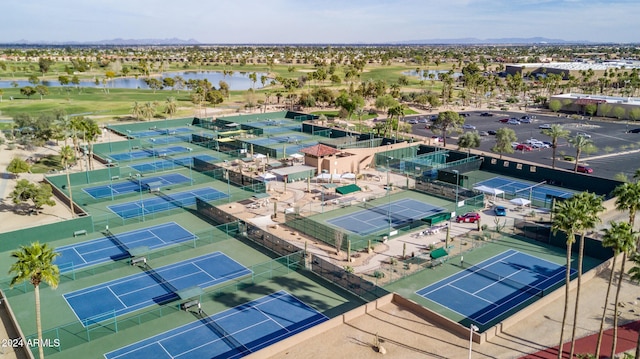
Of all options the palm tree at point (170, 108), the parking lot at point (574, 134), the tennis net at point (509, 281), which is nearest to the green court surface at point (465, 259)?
the tennis net at point (509, 281)

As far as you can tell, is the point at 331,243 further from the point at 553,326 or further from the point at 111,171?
the point at 111,171

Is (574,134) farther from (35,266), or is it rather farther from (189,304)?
(35,266)

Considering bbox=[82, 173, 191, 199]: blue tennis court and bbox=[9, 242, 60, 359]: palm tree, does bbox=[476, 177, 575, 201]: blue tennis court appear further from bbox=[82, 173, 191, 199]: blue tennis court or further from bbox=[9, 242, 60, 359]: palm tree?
bbox=[9, 242, 60, 359]: palm tree

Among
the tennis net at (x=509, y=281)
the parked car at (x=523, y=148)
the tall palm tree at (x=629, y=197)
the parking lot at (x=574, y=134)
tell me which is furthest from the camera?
the parked car at (x=523, y=148)

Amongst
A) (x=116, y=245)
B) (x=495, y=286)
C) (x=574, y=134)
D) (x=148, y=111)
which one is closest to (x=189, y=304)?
(x=116, y=245)

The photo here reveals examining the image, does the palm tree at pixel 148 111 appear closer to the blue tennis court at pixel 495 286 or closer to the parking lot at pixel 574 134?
the parking lot at pixel 574 134

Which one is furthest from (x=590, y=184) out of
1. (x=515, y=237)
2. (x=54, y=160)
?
(x=54, y=160)

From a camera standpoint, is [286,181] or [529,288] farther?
[286,181]

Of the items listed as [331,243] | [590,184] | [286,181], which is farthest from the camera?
[286,181]
